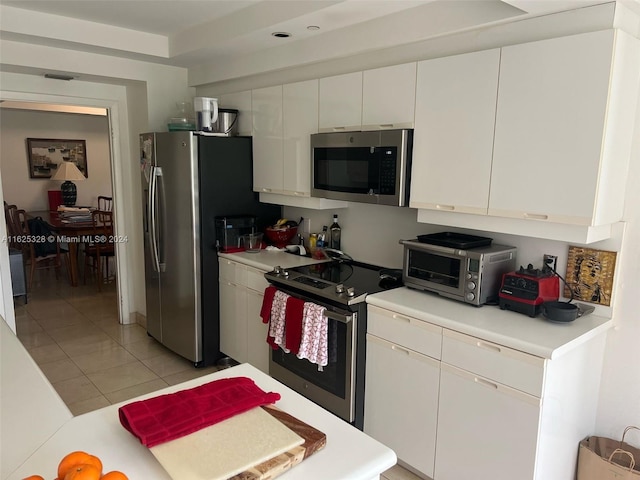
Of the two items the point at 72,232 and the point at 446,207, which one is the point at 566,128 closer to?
the point at 446,207

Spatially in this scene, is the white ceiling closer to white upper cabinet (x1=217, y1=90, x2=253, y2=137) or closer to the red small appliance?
white upper cabinet (x1=217, y1=90, x2=253, y2=137)

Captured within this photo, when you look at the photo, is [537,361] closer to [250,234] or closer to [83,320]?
[250,234]

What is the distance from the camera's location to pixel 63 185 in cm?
740

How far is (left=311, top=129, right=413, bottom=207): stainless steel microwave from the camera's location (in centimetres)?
260

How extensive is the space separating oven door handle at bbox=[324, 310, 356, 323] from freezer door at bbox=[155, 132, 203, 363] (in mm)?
1402

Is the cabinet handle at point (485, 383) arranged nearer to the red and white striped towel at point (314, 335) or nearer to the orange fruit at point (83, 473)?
the red and white striped towel at point (314, 335)

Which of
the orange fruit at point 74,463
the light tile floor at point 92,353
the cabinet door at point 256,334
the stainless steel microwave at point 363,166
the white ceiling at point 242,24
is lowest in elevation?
the light tile floor at point 92,353

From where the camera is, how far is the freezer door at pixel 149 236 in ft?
12.5

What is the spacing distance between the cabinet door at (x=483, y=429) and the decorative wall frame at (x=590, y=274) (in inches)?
27.4

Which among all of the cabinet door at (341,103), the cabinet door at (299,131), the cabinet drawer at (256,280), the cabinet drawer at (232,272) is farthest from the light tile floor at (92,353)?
the cabinet door at (341,103)

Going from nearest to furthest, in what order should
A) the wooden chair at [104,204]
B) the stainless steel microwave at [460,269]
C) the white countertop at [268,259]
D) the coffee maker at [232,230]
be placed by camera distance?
the stainless steel microwave at [460,269]
the white countertop at [268,259]
the coffee maker at [232,230]
the wooden chair at [104,204]

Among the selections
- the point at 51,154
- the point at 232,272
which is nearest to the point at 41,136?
the point at 51,154

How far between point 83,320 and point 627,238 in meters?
4.77

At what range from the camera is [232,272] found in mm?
3600
